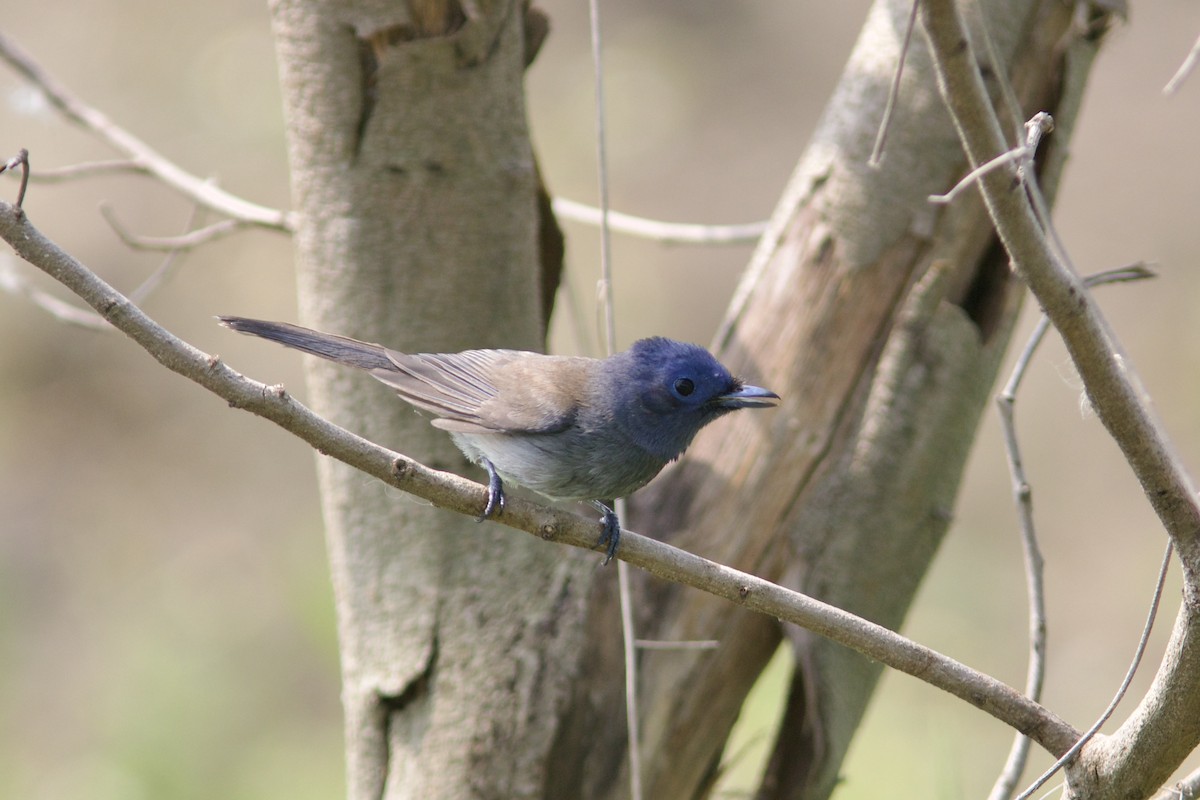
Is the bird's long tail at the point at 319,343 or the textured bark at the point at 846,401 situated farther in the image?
the textured bark at the point at 846,401

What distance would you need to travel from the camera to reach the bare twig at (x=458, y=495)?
6.30 ft

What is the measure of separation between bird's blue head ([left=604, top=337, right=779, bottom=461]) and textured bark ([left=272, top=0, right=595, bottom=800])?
1.41 feet

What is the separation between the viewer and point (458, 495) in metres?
2.24

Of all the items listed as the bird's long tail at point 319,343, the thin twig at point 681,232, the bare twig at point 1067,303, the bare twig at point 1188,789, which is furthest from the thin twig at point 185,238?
the bare twig at point 1188,789

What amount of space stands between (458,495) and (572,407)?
3.44 feet

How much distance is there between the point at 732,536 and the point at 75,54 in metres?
8.48

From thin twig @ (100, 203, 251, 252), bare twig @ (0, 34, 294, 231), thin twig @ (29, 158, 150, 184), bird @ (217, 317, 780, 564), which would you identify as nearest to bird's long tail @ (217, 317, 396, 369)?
bird @ (217, 317, 780, 564)

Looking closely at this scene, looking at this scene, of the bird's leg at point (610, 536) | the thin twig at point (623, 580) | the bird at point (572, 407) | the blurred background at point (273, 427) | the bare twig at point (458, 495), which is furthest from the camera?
the blurred background at point (273, 427)

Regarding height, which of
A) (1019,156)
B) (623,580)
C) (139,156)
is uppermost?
(139,156)

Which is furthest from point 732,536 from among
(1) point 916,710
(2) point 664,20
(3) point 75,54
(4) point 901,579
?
(3) point 75,54

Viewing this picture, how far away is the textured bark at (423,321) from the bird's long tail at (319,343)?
12.7 inches

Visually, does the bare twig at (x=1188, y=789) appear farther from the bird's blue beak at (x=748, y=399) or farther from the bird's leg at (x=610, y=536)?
the bird's blue beak at (x=748, y=399)

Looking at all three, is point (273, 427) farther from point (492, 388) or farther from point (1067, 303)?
point (1067, 303)

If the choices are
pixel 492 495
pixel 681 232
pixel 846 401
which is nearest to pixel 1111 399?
pixel 492 495
